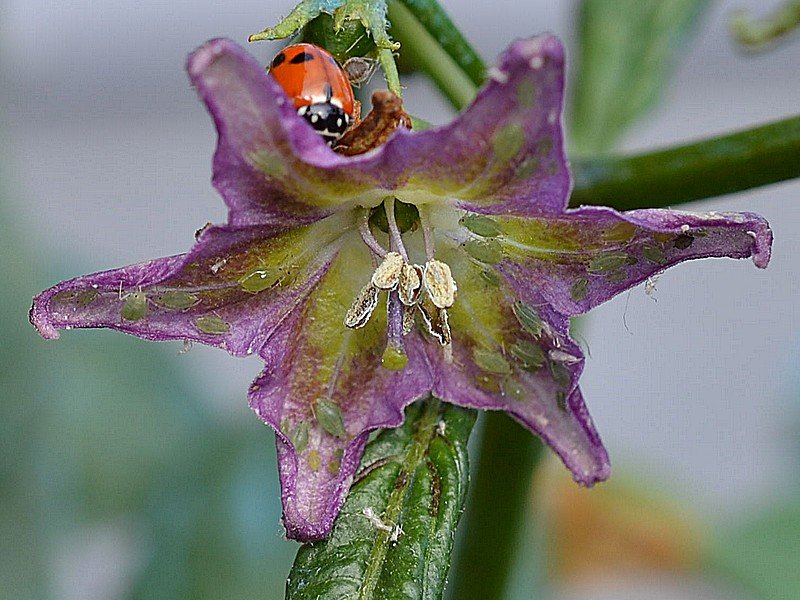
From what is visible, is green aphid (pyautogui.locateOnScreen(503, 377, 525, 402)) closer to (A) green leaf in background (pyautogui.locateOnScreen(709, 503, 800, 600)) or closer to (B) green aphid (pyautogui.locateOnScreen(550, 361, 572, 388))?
(B) green aphid (pyautogui.locateOnScreen(550, 361, 572, 388))

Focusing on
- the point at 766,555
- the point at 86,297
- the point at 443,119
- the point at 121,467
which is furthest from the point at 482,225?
the point at 443,119

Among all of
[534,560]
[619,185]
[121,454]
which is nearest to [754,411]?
[534,560]

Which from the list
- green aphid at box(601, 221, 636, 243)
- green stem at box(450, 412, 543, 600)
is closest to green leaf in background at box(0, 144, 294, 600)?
green stem at box(450, 412, 543, 600)

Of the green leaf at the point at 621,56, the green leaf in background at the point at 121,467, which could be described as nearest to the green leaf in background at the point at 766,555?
the green leaf in background at the point at 121,467

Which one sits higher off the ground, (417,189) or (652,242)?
(417,189)

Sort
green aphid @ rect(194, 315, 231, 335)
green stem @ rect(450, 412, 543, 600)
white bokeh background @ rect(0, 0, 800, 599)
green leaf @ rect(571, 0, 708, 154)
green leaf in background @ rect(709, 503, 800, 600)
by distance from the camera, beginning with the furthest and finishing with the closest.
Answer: white bokeh background @ rect(0, 0, 800, 599) → green leaf in background @ rect(709, 503, 800, 600) → green leaf @ rect(571, 0, 708, 154) → green stem @ rect(450, 412, 543, 600) → green aphid @ rect(194, 315, 231, 335)

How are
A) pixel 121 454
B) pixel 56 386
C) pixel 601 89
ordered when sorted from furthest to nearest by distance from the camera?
1. pixel 121 454
2. pixel 56 386
3. pixel 601 89

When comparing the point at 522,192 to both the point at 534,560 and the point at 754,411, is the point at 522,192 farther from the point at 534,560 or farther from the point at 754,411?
the point at 754,411
